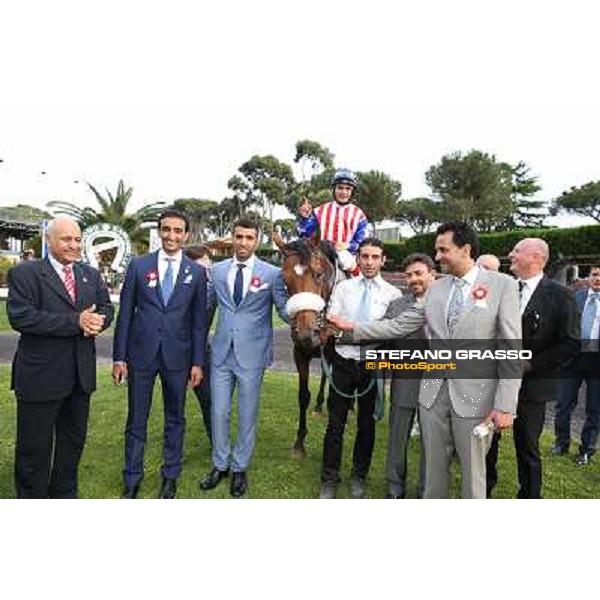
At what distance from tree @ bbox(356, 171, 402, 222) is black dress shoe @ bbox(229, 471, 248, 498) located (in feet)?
44.3

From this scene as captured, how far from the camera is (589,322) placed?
441 centimetres

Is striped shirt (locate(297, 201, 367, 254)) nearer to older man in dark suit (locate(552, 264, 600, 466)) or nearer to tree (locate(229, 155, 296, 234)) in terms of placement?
older man in dark suit (locate(552, 264, 600, 466))

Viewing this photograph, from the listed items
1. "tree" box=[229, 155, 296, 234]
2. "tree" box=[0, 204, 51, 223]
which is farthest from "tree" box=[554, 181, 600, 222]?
"tree" box=[0, 204, 51, 223]

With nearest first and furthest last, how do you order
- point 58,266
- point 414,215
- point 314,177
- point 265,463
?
point 58,266 < point 265,463 < point 314,177 < point 414,215

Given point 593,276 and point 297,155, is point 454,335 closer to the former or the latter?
point 593,276

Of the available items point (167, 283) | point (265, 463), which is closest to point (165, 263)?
point (167, 283)

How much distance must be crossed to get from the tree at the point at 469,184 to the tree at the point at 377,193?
5114 millimetres

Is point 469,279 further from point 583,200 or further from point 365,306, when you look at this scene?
point 583,200

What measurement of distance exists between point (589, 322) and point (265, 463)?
326cm

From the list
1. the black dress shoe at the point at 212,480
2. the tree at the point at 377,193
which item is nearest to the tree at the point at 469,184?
the tree at the point at 377,193

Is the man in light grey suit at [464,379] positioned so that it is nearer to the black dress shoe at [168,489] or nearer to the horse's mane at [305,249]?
the horse's mane at [305,249]

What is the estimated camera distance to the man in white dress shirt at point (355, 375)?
10.5 ft

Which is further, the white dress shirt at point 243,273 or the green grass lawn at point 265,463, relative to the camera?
the green grass lawn at point 265,463

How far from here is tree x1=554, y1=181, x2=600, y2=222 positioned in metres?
38.1
